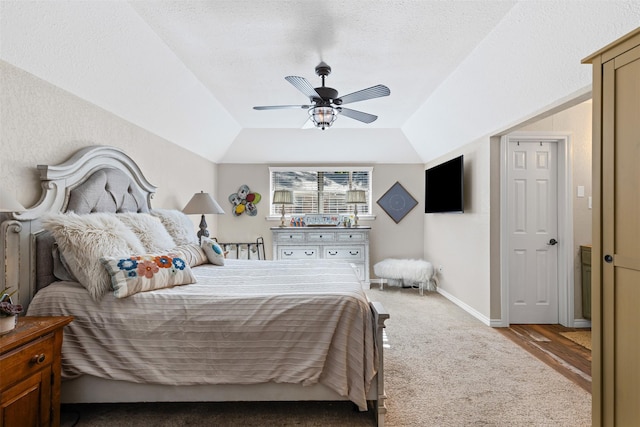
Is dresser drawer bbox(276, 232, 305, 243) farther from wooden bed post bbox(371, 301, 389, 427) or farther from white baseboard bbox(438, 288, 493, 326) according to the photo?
wooden bed post bbox(371, 301, 389, 427)

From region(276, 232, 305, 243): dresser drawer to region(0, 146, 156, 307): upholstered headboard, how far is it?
2650mm

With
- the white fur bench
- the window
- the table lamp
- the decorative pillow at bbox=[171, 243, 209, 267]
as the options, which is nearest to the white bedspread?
the decorative pillow at bbox=[171, 243, 209, 267]

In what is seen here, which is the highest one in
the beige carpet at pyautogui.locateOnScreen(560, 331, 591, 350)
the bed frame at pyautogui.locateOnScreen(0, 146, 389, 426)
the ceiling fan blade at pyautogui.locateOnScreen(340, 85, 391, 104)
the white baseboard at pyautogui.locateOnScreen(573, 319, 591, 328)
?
the ceiling fan blade at pyautogui.locateOnScreen(340, 85, 391, 104)

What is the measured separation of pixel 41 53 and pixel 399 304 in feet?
14.1

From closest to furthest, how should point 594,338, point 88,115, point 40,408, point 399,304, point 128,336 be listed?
point 40,408, point 594,338, point 128,336, point 88,115, point 399,304

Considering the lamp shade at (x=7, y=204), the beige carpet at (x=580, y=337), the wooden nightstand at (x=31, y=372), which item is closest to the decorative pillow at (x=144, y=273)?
the wooden nightstand at (x=31, y=372)

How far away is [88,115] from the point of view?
2.62 metres

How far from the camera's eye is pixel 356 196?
18.7ft

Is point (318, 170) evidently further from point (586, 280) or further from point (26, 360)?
point (26, 360)

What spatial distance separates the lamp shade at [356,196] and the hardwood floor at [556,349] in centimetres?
284

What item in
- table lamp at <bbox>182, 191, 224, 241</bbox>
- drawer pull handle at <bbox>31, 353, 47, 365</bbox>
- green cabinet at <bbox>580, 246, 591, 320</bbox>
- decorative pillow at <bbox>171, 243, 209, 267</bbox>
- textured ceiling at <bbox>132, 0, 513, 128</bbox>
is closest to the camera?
drawer pull handle at <bbox>31, 353, 47, 365</bbox>

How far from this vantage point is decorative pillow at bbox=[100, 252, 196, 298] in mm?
1923

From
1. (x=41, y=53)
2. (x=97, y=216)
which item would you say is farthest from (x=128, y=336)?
(x=41, y=53)

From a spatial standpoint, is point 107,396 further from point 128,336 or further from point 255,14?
point 255,14
